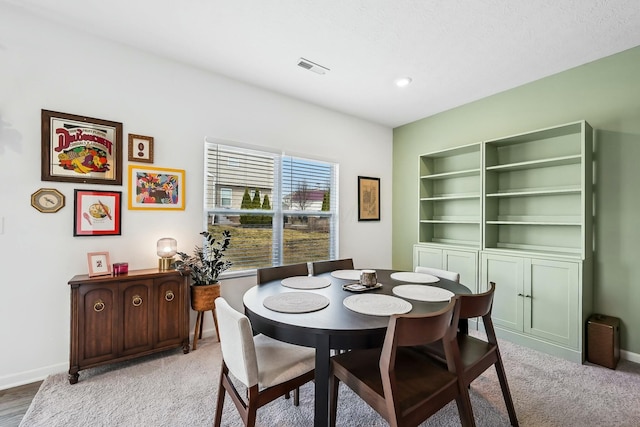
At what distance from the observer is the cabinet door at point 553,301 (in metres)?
2.43

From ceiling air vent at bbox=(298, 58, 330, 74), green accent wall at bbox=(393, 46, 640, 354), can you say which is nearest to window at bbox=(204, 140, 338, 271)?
ceiling air vent at bbox=(298, 58, 330, 74)

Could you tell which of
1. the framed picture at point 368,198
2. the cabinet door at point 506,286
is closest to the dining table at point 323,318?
the cabinet door at point 506,286

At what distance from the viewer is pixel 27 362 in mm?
2111

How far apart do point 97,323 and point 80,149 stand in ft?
4.57

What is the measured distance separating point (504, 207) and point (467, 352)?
222 centimetres

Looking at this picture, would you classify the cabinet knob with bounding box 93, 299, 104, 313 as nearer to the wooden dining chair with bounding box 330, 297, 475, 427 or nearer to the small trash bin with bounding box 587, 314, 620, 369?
the wooden dining chair with bounding box 330, 297, 475, 427

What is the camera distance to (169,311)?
7.91 ft

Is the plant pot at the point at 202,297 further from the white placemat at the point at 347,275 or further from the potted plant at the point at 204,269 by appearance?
the white placemat at the point at 347,275

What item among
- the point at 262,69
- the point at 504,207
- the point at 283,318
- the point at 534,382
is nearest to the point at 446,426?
the point at 534,382

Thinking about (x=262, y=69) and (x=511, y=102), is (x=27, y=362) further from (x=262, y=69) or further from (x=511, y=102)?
(x=511, y=102)

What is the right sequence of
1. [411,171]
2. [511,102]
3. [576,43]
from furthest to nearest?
[411,171] → [511,102] → [576,43]

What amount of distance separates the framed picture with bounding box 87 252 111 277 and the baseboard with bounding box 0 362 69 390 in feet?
2.53

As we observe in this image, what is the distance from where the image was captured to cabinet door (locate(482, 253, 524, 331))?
277cm

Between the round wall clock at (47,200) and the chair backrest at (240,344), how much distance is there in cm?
182
